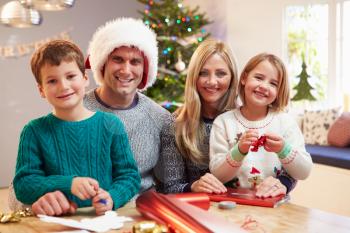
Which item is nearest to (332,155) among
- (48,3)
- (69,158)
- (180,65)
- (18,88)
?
(180,65)

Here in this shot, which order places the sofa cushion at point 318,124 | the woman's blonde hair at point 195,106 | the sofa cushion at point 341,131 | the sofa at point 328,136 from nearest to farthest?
1. the woman's blonde hair at point 195,106
2. the sofa at point 328,136
3. the sofa cushion at point 341,131
4. the sofa cushion at point 318,124

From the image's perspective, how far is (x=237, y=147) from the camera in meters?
1.75

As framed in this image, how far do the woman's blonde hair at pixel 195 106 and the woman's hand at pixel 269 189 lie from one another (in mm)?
412

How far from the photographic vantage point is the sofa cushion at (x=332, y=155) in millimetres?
4492

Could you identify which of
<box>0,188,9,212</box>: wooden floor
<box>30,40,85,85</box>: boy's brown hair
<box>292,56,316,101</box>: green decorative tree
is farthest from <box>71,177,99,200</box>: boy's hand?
<box>292,56,316,101</box>: green decorative tree

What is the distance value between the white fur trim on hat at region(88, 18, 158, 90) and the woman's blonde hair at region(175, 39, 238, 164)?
0.19 metres

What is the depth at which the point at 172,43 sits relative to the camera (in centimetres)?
573

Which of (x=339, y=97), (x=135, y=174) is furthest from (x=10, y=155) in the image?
(x=135, y=174)

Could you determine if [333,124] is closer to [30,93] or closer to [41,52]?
[30,93]

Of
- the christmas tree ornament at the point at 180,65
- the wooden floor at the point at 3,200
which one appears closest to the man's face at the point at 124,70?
the wooden floor at the point at 3,200

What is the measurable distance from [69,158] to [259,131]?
744 mm

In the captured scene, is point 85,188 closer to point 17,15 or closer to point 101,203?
point 101,203

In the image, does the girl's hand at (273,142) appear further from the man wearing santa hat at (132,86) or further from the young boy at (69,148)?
the man wearing santa hat at (132,86)

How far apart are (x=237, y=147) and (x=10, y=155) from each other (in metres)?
5.25
